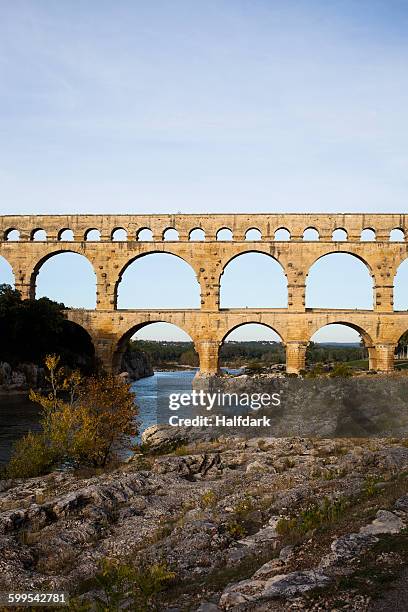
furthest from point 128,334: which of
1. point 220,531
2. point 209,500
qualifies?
point 220,531

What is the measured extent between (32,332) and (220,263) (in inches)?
579

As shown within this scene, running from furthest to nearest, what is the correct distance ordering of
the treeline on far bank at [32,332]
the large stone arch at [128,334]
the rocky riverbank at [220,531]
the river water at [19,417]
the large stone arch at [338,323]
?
the large stone arch at [128,334] < the large stone arch at [338,323] < the treeline on far bank at [32,332] < the river water at [19,417] < the rocky riverbank at [220,531]

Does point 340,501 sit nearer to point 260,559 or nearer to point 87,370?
point 260,559

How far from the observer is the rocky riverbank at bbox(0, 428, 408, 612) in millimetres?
6070

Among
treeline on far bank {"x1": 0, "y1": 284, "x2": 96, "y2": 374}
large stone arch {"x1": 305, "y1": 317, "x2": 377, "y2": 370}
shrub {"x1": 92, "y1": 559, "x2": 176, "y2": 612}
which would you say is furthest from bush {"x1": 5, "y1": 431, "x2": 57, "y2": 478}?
large stone arch {"x1": 305, "y1": 317, "x2": 377, "y2": 370}

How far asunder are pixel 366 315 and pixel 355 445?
25.0m

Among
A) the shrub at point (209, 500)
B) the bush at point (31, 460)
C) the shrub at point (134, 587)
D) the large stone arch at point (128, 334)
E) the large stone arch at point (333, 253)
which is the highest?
the large stone arch at point (333, 253)

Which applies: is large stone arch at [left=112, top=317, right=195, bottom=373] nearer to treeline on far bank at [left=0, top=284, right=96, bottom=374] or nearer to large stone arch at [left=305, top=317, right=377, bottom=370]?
treeline on far bank at [left=0, top=284, right=96, bottom=374]

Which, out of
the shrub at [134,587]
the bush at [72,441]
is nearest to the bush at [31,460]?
the bush at [72,441]

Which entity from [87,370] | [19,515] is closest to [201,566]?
[19,515]

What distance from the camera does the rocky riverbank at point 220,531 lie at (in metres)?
6.07

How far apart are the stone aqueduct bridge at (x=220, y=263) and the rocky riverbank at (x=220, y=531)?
24.7 m

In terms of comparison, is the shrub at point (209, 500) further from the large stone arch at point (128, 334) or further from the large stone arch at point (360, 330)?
the large stone arch at point (360, 330)

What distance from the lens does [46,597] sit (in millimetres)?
7203
